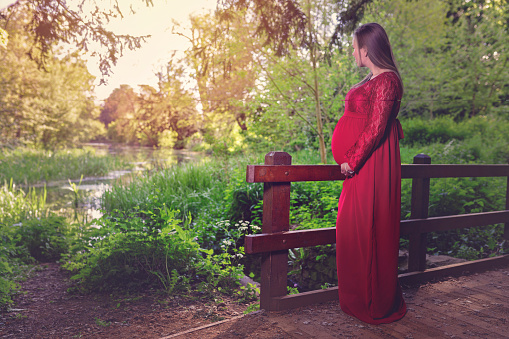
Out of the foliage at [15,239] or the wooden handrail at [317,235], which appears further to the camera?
the foliage at [15,239]

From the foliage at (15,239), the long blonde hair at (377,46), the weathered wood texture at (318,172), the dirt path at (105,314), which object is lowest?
the dirt path at (105,314)

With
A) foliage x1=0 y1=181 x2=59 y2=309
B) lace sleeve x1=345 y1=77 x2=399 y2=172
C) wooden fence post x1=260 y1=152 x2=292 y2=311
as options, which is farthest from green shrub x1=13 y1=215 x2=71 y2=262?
lace sleeve x1=345 y1=77 x2=399 y2=172

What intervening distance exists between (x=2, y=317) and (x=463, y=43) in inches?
627

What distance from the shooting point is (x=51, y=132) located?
18594 millimetres

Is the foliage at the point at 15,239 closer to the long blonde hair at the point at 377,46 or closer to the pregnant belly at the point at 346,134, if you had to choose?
the pregnant belly at the point at 346,134

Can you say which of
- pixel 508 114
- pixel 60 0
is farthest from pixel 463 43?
pixel 60 0

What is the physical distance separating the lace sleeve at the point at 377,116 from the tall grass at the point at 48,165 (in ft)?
37.9

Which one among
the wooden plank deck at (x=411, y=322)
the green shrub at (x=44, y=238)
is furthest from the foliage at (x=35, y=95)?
the wooden plank deck at (x=411, y=322)

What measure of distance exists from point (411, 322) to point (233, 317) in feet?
4.78

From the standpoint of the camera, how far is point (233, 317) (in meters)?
3.57

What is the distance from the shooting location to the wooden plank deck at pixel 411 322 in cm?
266

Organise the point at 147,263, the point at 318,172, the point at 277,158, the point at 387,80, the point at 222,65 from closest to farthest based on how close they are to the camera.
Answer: the point at 387,80 < the point at 277,158 < the point at 318,172 < the point at 147,263 < the point at 222,65

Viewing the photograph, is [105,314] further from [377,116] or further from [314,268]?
[377,116]

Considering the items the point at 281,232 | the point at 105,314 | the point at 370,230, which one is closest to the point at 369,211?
the point at 370,230
